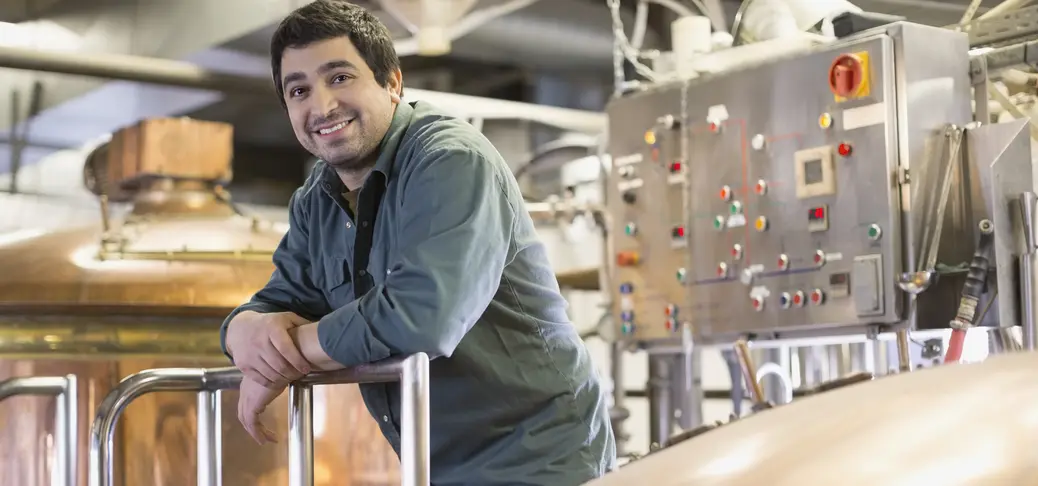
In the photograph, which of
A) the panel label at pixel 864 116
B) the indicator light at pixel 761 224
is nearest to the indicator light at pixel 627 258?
the indicator light at pixel 761 224

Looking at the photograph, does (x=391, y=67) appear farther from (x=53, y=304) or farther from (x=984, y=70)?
(x=984, y=70)

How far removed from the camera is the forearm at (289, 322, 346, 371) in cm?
152

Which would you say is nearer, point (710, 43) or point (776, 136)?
point (776, 136)

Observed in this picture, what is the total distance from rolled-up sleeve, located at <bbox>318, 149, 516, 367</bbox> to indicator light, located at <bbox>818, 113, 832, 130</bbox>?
7.23ft

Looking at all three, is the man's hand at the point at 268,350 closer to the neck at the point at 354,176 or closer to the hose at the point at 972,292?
the neck at the point at 354,176

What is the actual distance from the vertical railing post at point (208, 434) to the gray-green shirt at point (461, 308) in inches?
8.1

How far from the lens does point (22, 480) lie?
10.4 feet

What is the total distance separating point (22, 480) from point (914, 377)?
3.03m

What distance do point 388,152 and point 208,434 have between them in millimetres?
602

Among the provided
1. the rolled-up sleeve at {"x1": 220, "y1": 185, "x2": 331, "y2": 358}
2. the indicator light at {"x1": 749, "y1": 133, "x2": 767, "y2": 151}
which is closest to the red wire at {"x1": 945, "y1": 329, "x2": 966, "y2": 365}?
the indicator light at {"x1": 749, "y1": 133, "x2": 767, "y2": 151}

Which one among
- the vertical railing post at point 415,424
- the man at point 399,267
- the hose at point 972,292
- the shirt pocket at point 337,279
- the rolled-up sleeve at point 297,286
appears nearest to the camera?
the vertical railing post at point 415,424

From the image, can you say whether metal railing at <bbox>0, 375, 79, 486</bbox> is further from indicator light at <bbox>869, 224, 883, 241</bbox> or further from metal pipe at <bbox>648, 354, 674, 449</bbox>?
metal pipe at <bbox>648, 354, 674, 449</bbox>

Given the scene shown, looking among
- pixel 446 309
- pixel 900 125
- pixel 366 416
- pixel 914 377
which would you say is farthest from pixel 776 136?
pixel 914 377

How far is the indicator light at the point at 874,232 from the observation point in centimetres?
335
